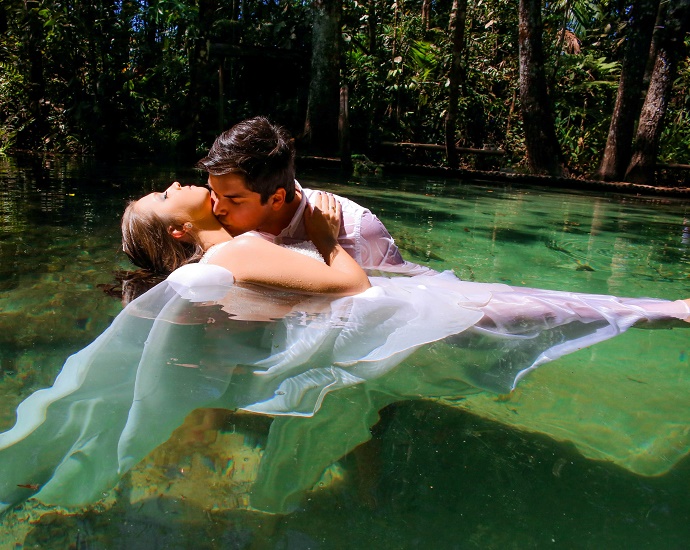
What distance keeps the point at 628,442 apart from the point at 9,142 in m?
13.9

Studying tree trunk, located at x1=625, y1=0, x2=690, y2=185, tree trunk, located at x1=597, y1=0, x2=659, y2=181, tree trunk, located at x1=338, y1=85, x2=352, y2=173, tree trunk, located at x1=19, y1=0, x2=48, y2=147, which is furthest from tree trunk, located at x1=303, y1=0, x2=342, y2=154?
tree trunk, located at x1=19, y1=0, x2=48, y2=147

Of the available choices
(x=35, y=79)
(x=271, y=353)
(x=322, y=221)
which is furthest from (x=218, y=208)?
(x=35, y=79)

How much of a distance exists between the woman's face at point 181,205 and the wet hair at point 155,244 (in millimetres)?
31

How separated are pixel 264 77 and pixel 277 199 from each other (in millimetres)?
13318

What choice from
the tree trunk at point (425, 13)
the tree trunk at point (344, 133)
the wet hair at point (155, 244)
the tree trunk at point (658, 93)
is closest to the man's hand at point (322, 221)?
the wet hair at point (155, 244)

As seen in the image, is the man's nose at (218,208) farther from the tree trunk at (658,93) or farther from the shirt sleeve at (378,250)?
the tree trunk at (658,93)

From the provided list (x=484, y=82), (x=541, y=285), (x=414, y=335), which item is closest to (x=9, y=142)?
(x=484, y=82)

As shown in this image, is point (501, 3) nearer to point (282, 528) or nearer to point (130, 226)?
point (130, 226)

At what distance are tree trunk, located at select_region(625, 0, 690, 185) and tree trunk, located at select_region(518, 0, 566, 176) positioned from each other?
4.26 feet

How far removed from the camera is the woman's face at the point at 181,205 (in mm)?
2406

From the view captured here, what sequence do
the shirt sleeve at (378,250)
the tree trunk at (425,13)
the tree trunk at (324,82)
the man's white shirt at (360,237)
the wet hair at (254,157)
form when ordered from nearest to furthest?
the wet hair at (254,157), the man's white shirt at (360,237), the shirt sleeve at (378,250), the tree trunk at (324,82), the tree trunk at (425,13)

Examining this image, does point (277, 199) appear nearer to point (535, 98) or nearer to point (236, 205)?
point (236, 205)

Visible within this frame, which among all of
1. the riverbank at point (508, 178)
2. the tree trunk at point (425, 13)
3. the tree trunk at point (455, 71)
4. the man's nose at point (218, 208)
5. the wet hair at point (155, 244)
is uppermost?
the tree trunk at point (425, 13)

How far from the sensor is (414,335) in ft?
6.43
